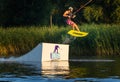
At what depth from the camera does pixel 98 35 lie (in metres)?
35.6

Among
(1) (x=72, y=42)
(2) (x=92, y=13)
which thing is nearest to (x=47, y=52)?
(1) (x=72, y=42)

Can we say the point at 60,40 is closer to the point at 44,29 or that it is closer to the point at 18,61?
the point at 44,29

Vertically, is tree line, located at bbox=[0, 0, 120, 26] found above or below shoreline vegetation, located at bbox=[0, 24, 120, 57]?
above

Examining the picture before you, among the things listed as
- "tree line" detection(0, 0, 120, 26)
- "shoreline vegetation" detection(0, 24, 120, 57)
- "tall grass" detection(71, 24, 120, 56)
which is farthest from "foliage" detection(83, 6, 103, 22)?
"tall grass" detection(71, 24, 120, 56)

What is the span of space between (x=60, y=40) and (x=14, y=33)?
133 inches

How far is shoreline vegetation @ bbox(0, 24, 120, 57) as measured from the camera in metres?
34.8

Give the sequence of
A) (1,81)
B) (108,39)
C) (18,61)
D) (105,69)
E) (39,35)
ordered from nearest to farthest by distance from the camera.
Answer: (1,81) < (105,69) < (18,61) < (108,39) < (39,35)

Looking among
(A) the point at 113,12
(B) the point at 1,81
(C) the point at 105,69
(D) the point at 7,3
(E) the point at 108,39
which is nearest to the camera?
(B) the point at 1,81

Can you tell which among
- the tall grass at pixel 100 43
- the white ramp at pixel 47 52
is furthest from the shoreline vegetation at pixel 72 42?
the white ramp at pixel 47 52

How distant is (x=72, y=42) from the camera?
35250 millimetres

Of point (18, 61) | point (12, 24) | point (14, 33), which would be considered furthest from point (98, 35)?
point (12, 24)

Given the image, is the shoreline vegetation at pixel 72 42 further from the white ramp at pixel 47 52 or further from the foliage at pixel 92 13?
the foliage at pixel 92 13

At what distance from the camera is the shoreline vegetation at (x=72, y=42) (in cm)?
3481

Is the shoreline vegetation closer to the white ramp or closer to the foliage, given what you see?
the white ramp
